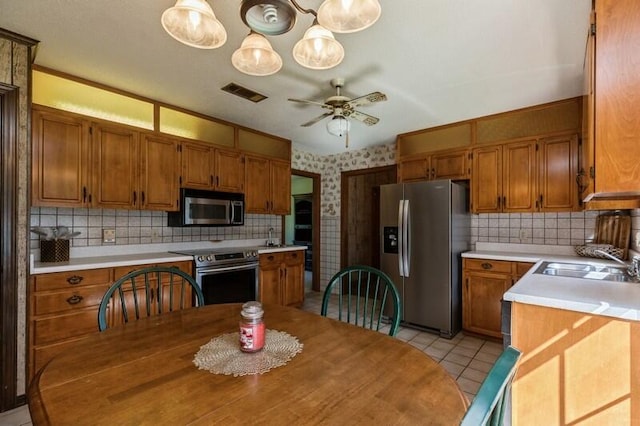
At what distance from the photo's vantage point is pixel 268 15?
48.0 inches

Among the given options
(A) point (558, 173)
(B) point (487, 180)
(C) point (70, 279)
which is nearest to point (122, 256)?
(C) point (70, 279)

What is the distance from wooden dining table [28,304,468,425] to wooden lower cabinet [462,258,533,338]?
2372 mm

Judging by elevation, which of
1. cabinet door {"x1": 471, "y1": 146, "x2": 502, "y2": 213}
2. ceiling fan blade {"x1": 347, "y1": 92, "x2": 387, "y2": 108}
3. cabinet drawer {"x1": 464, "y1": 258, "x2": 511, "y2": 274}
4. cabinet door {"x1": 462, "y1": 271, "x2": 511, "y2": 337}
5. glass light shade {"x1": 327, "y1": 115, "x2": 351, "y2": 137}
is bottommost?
cabinet door {"x1": 462, "y1": 271, "x2": 511, "y2": 337}

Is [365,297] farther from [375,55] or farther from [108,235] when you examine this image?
[108,235]

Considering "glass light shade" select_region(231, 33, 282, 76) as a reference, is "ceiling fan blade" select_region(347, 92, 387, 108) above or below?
above

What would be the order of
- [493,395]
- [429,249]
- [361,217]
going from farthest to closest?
[361,217]
[429,249]
[493,395]

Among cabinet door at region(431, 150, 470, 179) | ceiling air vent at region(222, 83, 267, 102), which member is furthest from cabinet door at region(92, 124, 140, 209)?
cabinet door at region(431, 150, 470, 179)

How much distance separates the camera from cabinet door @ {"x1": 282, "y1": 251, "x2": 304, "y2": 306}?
156 inches

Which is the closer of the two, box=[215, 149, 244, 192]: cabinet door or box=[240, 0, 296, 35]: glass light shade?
box=[240, 0, 296, 35]: glass light shade

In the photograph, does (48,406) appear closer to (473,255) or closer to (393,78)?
(393,78)

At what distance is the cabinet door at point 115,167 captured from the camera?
2.65 m

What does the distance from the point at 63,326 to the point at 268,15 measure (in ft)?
8.31

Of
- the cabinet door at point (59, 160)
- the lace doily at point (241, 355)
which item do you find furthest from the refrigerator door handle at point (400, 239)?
the cabinet door at point (59, 160)

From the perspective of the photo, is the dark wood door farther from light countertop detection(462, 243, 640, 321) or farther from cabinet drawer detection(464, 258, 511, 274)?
light countertop detection(462, 243, 640, 321)
